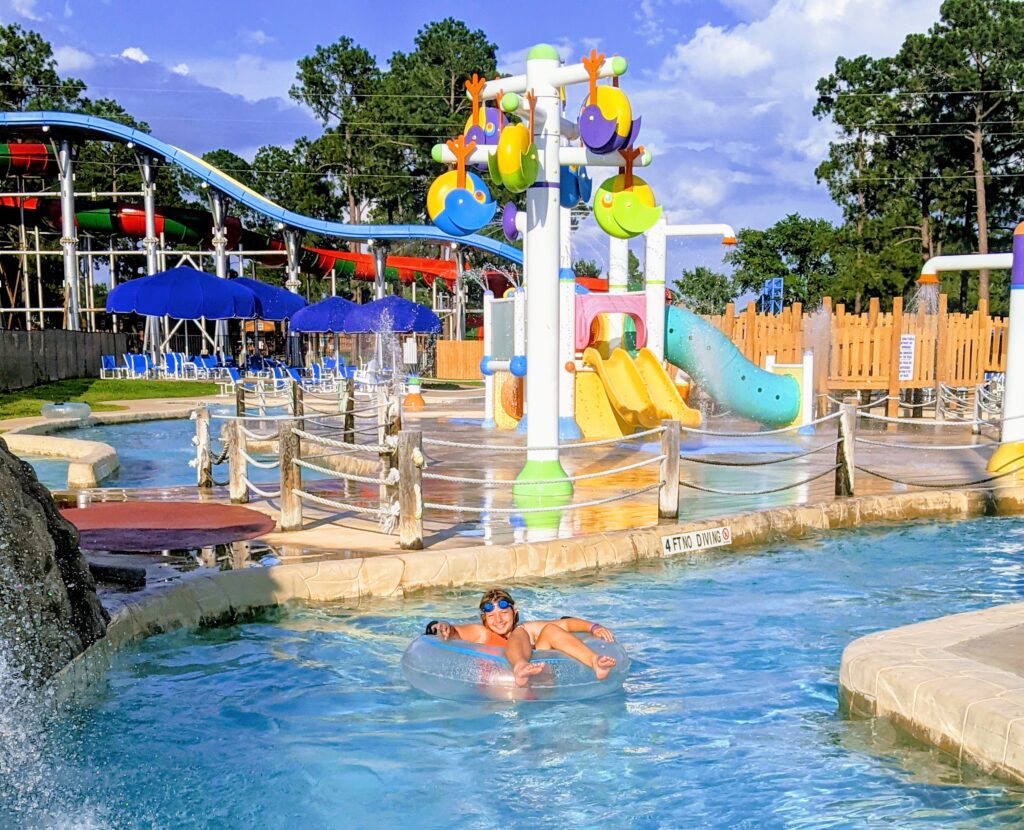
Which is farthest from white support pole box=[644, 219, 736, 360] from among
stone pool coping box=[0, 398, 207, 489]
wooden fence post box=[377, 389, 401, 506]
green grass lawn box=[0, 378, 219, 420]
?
green grass lawn box=[0, 378, 219, 420]

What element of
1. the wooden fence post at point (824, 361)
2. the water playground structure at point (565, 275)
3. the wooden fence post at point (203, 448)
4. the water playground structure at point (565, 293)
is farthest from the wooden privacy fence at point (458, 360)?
the wooden fence post at point (203, 448)

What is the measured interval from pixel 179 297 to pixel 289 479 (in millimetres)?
22337

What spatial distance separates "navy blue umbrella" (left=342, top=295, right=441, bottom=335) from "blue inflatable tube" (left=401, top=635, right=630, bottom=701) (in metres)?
25.0

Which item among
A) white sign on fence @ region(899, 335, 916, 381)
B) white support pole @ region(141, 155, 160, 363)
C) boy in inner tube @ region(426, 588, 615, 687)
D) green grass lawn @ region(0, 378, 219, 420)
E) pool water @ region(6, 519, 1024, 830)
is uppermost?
white support pole @ region(141, 155, 160, 363)

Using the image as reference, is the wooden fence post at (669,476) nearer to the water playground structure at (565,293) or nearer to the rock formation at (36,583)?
the water playground structure at (565,293)

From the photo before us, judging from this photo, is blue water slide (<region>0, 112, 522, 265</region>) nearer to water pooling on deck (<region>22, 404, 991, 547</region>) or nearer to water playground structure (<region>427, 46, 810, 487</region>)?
water pooling on deck (<region>22, 404, 991, 547</region>)

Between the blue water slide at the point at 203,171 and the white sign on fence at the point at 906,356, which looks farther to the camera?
the blue water slide at the point at 203,171

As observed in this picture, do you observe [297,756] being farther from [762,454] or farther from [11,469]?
[762,454]

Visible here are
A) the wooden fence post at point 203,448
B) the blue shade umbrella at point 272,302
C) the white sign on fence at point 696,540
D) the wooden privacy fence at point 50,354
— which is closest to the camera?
the white sign on fence at point 696,540

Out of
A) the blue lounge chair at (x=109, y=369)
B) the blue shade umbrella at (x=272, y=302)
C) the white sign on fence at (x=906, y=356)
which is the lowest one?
the blue lounge chair at (x=109, y=369)

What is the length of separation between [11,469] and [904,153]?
4946 centimetres

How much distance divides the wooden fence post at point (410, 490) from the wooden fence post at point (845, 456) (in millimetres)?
4761

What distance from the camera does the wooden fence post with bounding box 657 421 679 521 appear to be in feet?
30.3

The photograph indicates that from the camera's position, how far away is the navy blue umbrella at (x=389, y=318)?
3078cm
